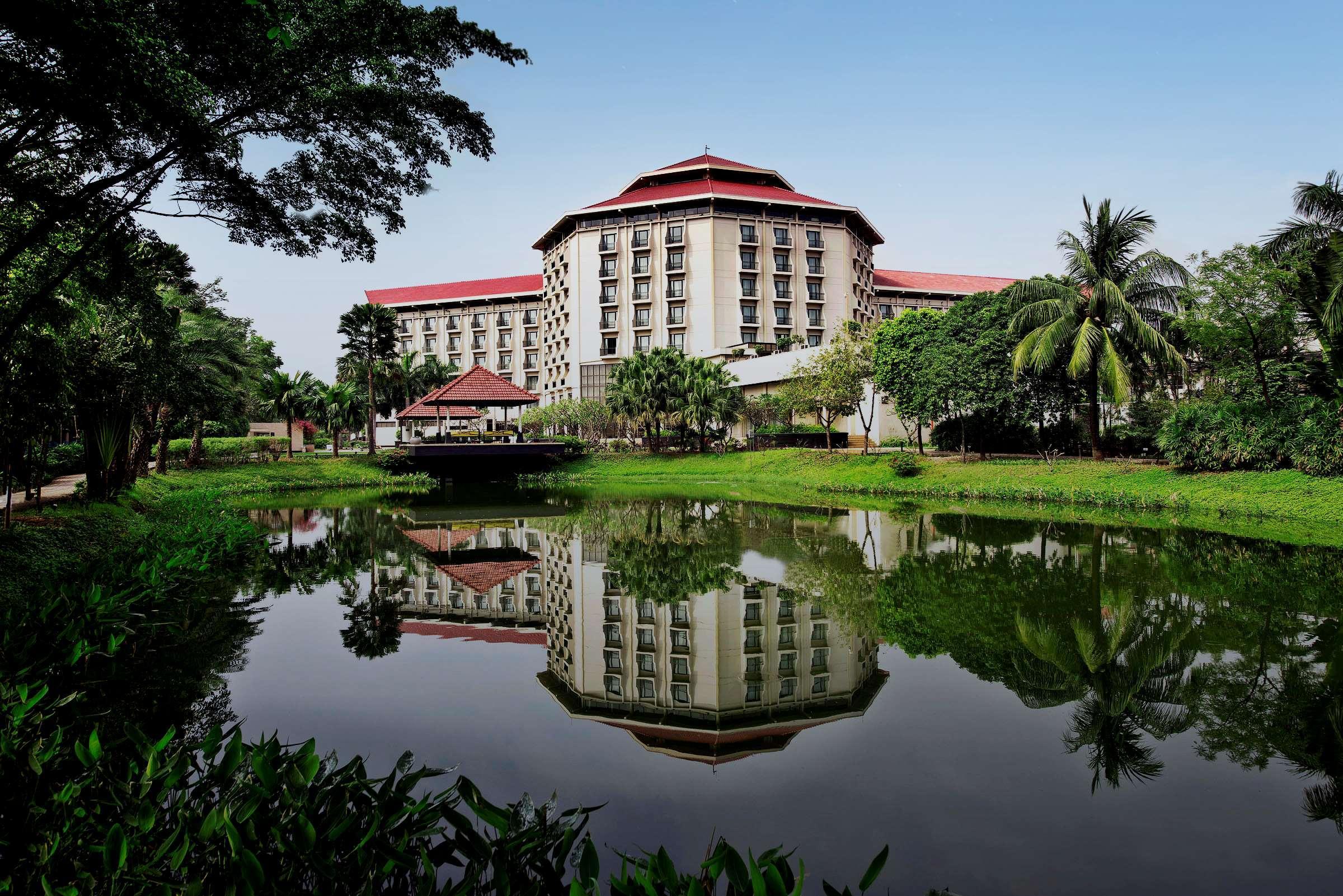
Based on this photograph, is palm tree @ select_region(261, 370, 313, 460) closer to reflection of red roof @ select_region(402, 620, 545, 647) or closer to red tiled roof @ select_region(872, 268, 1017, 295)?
reflection of red roof @ select_region(402, 620, 545, 647)

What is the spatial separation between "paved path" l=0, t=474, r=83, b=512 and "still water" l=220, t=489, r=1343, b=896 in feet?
24.7

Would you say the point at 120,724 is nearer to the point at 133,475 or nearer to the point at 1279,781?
the point at 1279,781

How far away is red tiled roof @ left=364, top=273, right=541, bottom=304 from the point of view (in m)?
75.1

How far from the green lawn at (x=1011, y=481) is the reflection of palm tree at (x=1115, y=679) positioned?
12.3 meters

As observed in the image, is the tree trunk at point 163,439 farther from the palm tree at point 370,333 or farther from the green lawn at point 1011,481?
the green lawn at point 1011,481

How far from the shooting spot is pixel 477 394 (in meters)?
33.5

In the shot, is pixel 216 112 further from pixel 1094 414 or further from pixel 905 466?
pixel 1094 414

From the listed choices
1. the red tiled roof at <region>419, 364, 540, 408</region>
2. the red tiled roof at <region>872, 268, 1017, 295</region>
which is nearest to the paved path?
the red tiled roof at <region>419, 364, 540, 408</region>

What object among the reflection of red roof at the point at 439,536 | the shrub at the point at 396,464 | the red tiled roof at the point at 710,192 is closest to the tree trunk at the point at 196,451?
the shrub at the point at 396,464

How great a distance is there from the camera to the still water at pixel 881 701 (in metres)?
4.01

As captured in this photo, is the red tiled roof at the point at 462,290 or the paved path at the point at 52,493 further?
the red tiled roof at the point at 462,290

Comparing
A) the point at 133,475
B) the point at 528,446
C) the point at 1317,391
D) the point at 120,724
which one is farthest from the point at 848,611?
the point at 528,446

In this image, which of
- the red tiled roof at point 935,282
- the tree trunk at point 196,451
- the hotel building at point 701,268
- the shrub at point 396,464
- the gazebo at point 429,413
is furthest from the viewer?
the red tiled roof at point 935,282

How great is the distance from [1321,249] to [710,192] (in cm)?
4373
